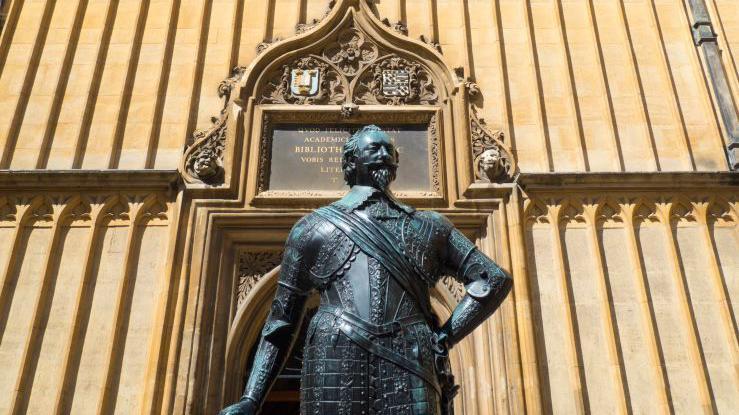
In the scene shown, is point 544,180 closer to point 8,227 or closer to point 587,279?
point 587,279

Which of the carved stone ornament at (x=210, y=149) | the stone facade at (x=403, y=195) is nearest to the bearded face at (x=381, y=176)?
the stone facade at (x=403, y=195)

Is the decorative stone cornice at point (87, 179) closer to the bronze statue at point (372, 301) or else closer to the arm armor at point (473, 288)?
the bronze statue at point (372, 301)

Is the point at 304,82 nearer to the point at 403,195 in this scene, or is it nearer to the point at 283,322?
the point at 403,195

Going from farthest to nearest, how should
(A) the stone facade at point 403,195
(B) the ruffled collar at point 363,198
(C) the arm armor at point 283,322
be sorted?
(A) the stone facade at point 403,195 → (B) the ruffled collar at point 363,198 → (C) the arm armor at point 283,322

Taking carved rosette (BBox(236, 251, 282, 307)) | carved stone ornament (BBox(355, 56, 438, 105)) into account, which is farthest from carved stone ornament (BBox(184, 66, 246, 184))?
carved stone ornament (BBox(355, 56, 438, 105))

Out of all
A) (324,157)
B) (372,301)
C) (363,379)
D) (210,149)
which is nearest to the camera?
(363,379)

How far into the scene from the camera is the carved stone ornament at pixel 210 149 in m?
7.34

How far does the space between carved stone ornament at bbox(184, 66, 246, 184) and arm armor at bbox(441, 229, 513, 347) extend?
5.15 m

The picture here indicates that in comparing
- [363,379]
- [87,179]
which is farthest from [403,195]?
[363,379]

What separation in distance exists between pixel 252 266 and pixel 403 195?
6.06 feet

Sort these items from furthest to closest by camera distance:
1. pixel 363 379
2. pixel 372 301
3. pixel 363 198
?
pixel 363 198 < pixel 372 301 < pixel 363 379

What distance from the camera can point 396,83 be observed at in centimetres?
809

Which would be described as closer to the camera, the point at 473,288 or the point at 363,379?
the point at 363,379

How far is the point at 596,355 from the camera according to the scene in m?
6.59
